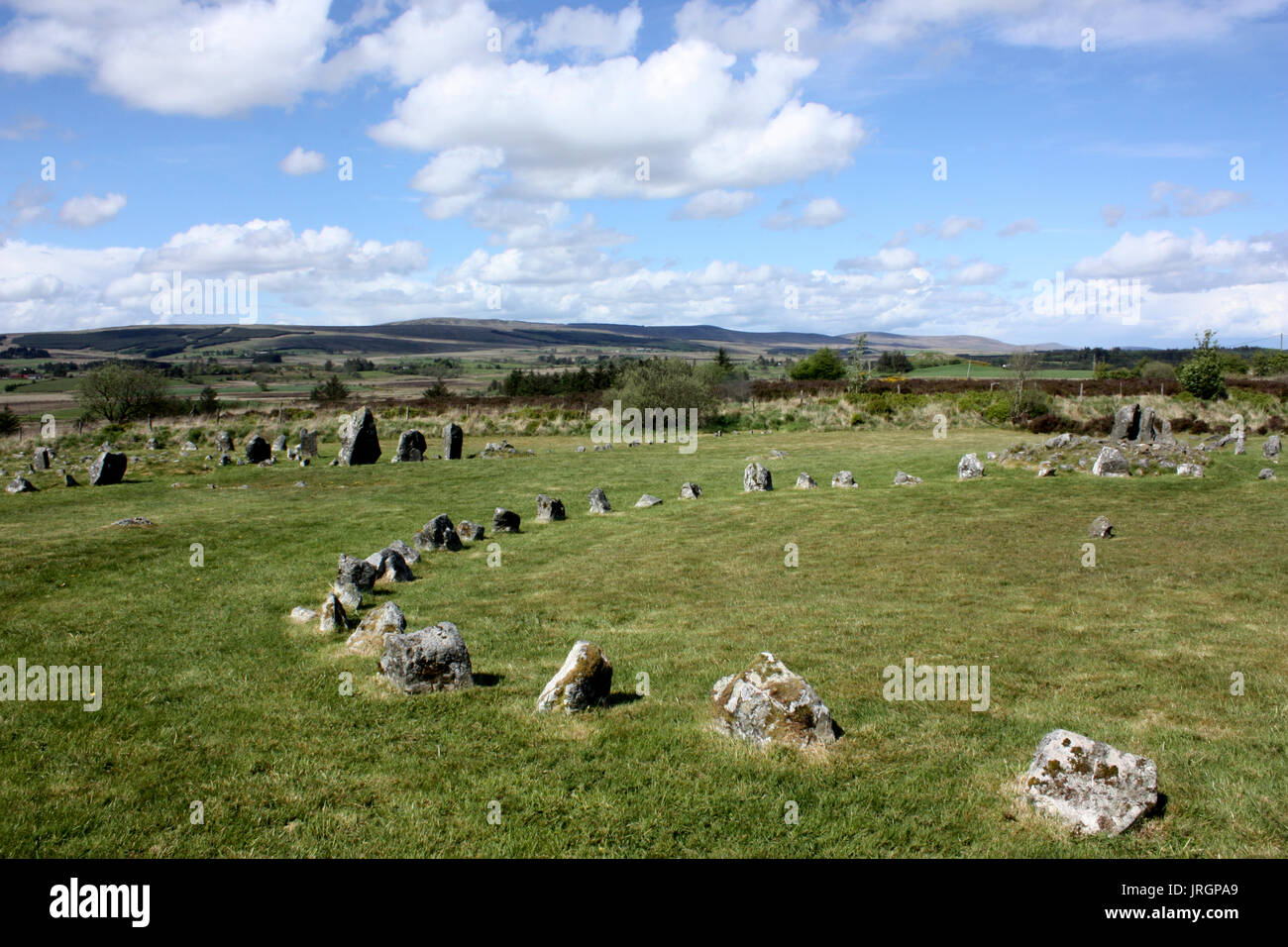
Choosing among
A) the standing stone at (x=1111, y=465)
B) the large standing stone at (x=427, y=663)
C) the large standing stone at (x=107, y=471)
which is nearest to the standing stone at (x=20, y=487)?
the large standing stone at (x=107, y=471)

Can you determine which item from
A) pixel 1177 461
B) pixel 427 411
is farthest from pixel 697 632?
pixel 427 411

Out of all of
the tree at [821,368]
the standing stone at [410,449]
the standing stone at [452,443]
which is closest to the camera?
the standing stone at [410,449]

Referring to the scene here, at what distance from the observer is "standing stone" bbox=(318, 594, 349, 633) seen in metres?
10.5

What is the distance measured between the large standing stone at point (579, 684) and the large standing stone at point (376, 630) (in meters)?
2.65

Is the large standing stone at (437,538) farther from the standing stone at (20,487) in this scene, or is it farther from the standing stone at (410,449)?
the standing stone at (410,449)

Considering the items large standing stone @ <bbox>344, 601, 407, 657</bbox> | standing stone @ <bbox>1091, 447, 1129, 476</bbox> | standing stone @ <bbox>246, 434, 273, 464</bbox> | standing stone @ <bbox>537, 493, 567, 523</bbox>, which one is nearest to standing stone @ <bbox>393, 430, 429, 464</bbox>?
standing stone @ <bbox>246, 434, 273, 464</bbox>

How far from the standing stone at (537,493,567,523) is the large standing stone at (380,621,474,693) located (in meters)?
11.5

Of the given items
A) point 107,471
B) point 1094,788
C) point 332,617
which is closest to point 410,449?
point 107,471

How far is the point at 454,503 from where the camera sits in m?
22.4

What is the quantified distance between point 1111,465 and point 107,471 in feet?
109

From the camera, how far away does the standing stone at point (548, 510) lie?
20016 millimetres

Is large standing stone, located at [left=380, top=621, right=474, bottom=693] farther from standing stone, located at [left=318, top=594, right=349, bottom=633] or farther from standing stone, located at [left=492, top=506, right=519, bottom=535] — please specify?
standing stone, located at [left=492, top=506, right=519, bottom=535]

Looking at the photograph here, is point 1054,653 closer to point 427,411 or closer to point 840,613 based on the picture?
point 840,613
